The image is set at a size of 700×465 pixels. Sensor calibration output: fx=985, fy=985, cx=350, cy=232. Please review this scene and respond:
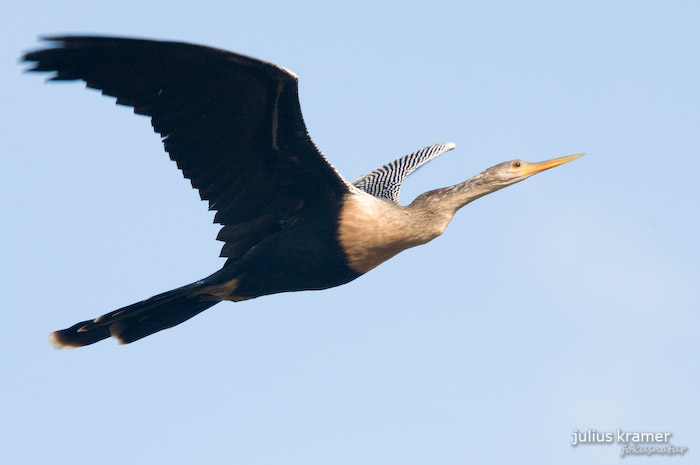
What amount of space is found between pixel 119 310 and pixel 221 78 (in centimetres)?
235

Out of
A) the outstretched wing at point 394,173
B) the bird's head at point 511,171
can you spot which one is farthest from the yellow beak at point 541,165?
the outstretched wing at point 394,173

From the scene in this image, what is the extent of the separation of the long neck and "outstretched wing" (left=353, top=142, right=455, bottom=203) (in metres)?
1.24

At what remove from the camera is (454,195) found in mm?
8930

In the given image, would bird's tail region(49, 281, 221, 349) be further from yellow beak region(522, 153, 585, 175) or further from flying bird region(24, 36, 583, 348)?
yellow beak region(522, 153, 585, 175)

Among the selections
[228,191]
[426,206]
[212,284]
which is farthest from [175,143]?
[426,206]

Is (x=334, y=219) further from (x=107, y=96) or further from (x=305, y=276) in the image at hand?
(x=107, y=96)

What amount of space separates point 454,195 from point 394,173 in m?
2.77

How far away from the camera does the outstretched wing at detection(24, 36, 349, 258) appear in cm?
716

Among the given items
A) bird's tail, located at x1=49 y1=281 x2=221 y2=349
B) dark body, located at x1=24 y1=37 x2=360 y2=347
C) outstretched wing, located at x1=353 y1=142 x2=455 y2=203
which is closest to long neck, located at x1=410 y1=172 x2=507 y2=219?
dark body, located at x1=24 y1=37 x2=360 y2=347

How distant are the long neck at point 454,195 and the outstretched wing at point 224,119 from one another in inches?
35.0

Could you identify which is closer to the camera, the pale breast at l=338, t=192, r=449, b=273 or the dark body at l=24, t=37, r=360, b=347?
the dark body at l=24, t=37, r=360, b=347

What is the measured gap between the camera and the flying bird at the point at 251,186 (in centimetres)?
738

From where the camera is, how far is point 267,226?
8617 millimetres

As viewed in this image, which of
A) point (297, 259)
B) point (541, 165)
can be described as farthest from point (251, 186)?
point (541, 165)
